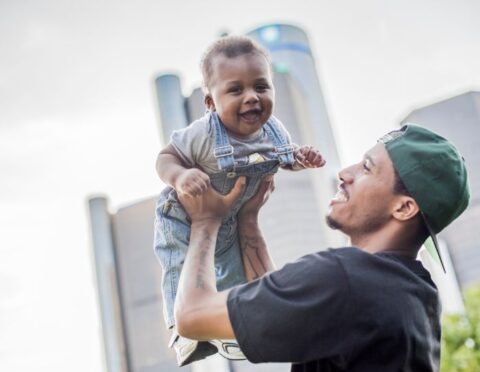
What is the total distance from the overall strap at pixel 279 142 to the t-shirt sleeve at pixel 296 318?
1.35ft

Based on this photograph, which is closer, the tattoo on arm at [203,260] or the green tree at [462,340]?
the tattoo on arm at [203,260]

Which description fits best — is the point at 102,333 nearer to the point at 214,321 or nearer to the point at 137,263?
the point at 137,263

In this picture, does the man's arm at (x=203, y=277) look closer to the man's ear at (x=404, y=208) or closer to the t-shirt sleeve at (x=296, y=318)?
the t-shirt sleeve at (x=296, y=318)

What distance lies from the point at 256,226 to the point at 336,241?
133 feet

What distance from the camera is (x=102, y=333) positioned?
181 feet

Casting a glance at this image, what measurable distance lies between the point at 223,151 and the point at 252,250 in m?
0.40

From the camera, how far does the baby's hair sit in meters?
1.89

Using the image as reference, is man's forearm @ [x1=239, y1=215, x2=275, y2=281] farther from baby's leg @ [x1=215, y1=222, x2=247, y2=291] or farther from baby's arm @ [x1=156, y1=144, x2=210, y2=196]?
baby's arm @ [x1=156, y1=144, x2=210, y2=196]

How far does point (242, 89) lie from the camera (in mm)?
1891

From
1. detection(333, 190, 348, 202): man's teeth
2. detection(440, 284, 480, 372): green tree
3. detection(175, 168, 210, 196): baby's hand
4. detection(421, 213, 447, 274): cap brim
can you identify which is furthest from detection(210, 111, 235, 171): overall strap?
detection(440, 284, 480, 372): green tree

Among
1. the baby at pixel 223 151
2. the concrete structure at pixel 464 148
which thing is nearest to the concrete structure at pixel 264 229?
the concrete structure at pixel 464 148

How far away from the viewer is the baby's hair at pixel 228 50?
6.21 feet

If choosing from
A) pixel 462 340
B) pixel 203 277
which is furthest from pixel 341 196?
pixel 462 340

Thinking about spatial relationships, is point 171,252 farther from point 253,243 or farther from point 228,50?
point 228,50
